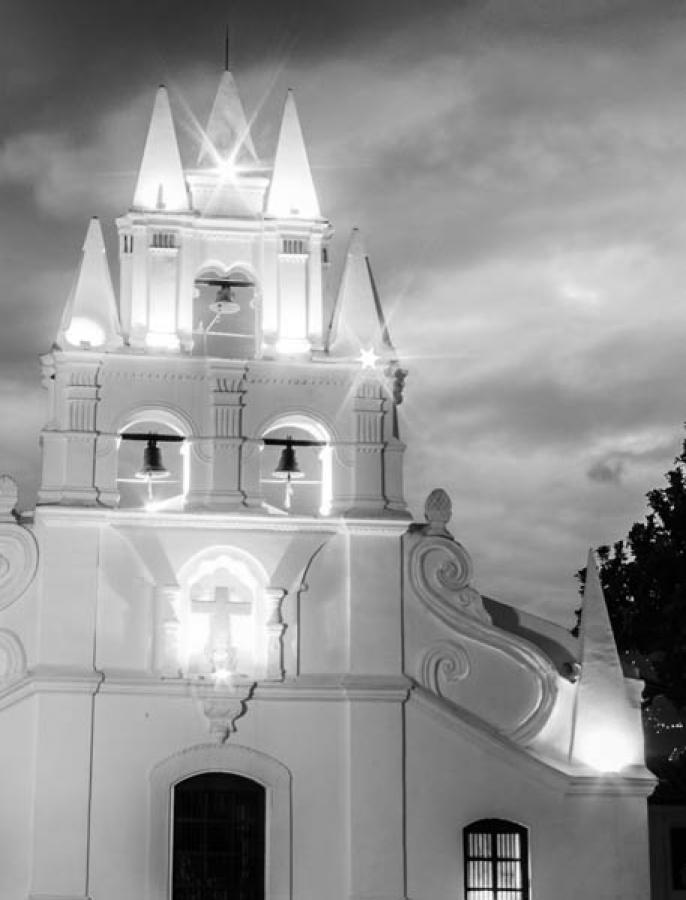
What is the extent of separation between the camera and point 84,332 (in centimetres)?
2417

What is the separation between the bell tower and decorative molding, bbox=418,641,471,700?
6.77ft

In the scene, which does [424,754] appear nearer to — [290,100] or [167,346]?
[167,346]

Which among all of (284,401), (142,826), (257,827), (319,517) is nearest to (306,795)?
(257,827)

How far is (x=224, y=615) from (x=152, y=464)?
230cm

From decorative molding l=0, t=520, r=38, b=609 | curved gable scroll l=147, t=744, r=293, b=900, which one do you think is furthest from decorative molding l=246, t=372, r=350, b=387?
curved gable scroll l=147, t=744, r=293, b=900

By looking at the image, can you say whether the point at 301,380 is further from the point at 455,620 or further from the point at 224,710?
the point at 224,710

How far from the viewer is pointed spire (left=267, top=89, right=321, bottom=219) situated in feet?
83.3

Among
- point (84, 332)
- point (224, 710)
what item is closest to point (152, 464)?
point (84, 332)

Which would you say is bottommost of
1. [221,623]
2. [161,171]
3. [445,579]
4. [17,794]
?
[17,794]

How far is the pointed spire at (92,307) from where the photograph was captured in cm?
2416

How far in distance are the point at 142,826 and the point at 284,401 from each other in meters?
6.07

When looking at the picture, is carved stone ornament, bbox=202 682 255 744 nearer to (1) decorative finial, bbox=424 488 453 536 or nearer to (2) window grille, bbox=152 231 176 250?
(1) decorative finial, bbox=424 488 453 536

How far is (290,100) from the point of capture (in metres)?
26.1

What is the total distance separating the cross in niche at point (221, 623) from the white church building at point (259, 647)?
3 centimetres
